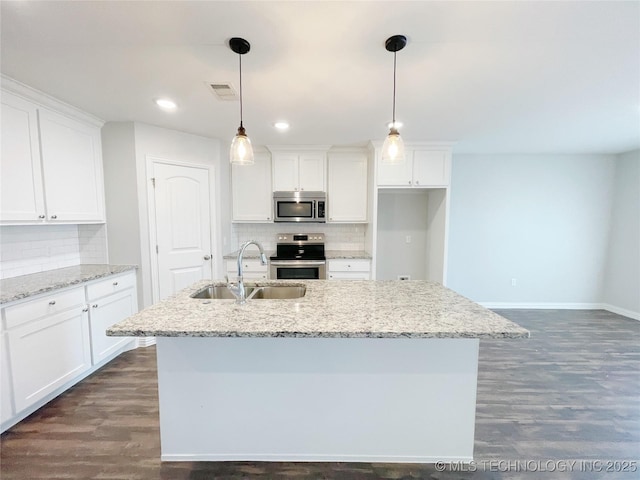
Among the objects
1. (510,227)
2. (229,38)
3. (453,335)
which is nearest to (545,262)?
(510,227)

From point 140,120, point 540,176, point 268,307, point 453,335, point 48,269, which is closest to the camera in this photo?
point 453,335

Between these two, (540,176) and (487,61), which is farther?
(540,176)

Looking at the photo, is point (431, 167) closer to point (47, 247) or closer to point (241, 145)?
point (241, 145)

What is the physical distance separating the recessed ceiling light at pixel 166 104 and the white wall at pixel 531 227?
3818mm

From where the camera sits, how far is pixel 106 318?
8.54ft

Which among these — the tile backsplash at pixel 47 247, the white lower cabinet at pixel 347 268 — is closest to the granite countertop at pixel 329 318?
the tile backsplash at pixel 47 247

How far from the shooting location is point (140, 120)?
9.24ft

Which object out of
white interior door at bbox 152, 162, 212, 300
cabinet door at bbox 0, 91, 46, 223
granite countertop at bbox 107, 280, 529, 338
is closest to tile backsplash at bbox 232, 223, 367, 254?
white interior door at bbox 152, 162, 212, 300

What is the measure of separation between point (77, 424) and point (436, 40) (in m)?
3.34

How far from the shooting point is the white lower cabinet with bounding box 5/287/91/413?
6.15ft

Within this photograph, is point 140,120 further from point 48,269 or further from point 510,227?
point 510,227

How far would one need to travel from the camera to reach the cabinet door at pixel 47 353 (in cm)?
189

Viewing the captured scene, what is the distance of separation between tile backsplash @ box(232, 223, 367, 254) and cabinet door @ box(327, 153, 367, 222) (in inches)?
12.0

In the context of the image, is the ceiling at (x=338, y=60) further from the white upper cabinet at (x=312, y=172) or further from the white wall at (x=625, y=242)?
the white wall at (x=625, y=242)
